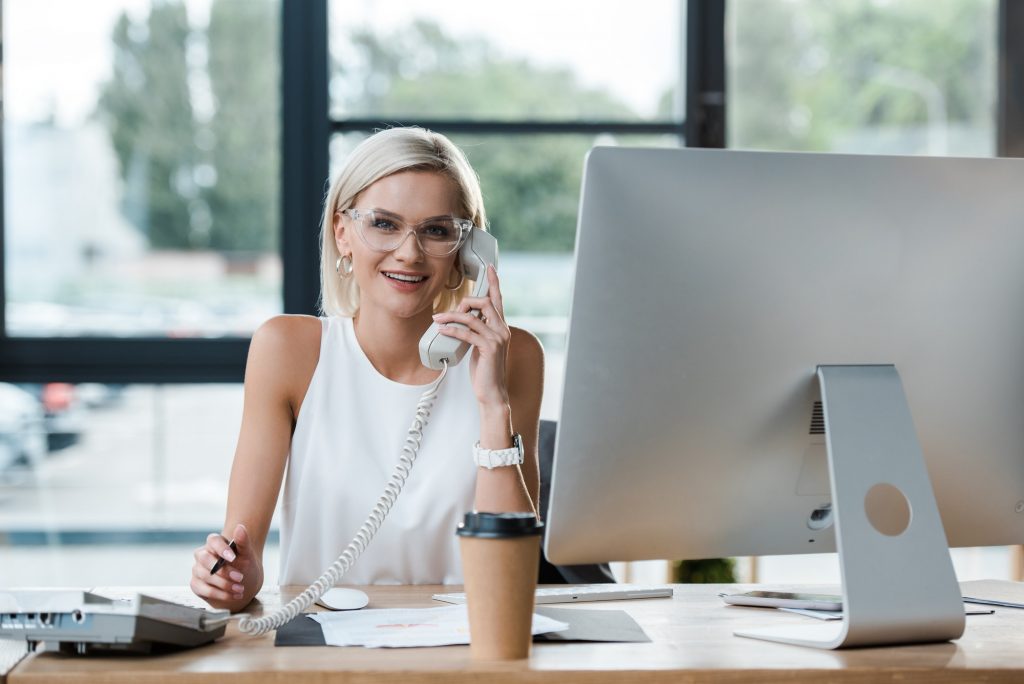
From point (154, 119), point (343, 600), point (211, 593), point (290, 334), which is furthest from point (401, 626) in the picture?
point (154, 119)

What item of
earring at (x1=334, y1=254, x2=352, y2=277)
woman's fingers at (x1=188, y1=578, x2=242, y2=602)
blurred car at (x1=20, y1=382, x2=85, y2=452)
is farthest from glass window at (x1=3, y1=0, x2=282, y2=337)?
woman's fingers at (x1=188, y1=578, x2=242, y2=602)

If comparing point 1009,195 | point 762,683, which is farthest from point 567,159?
point 762,683

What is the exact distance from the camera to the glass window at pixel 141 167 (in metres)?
3.21

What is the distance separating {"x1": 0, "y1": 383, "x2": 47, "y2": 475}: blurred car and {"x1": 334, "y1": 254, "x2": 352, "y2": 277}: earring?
157 centimetres

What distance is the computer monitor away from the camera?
1.12m

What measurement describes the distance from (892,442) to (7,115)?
2864 millimetres

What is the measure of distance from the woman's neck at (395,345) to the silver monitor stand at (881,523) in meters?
0.93

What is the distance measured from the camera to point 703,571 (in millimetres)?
2701

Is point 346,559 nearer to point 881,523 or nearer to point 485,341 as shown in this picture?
point 485,341

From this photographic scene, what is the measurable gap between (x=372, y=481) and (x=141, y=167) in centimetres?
178

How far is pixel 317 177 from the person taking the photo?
321cm

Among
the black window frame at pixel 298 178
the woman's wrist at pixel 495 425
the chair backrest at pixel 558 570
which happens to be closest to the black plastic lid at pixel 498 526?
the woman's wrist at pixel 495 425

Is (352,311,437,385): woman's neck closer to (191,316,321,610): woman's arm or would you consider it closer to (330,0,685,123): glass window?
(191,316,321,610): woman's arm

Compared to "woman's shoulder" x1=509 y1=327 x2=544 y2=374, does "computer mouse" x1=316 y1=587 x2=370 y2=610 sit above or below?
below
